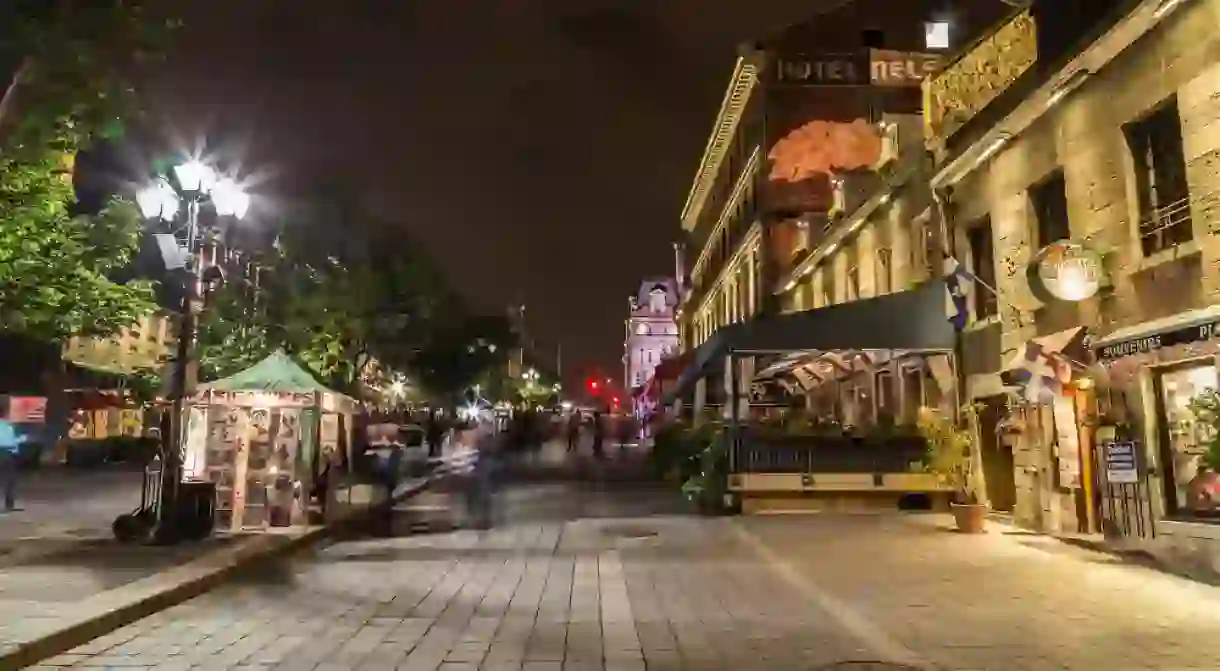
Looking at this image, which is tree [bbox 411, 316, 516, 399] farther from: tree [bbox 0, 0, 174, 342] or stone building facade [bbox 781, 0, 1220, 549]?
stone building facade [bbox 781, 0, 1220, 549]

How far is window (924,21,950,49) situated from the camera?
33156 mm

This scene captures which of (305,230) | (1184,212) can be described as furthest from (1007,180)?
(305,230)

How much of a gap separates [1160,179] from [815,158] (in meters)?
21.6

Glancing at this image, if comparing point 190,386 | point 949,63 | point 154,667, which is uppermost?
point 949,63

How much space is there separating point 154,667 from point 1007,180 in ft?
45.3

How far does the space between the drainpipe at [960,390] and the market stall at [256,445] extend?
37.4 feet

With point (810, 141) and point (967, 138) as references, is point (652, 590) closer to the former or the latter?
point (967, 138)

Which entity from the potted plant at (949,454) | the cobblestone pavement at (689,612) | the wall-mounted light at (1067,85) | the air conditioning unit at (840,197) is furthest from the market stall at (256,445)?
the air conditioning unit at (840,197)

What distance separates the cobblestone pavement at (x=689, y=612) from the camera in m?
6.77

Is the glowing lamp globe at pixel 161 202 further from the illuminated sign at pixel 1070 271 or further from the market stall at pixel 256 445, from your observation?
the illuminated sign at pixel 1070 271

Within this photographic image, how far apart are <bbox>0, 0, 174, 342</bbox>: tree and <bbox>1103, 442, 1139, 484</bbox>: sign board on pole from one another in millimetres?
13676

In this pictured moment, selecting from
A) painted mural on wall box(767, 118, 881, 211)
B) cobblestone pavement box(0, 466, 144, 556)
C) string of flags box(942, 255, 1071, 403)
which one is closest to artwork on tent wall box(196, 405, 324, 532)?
cobblestone pavement box(0, 466, 144, 556)

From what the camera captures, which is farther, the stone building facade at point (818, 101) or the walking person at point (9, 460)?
the stone building facade at point (818, 101)

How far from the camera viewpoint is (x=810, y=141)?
107ft
